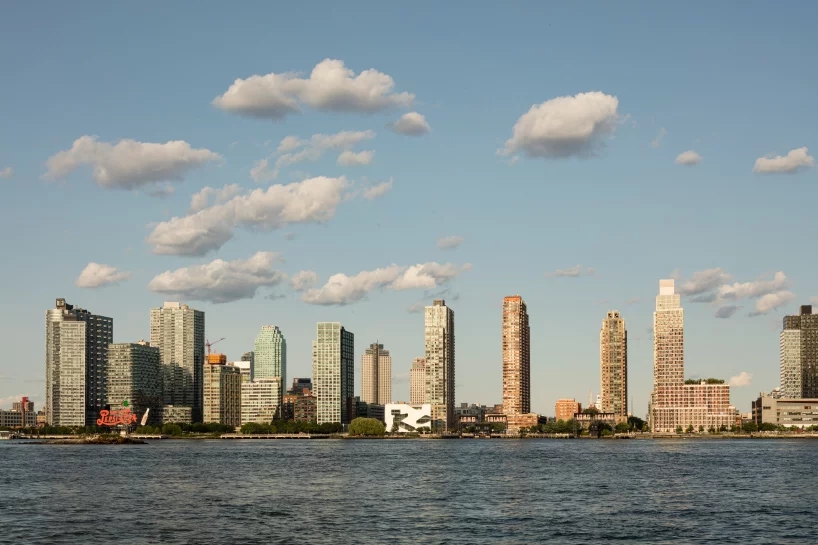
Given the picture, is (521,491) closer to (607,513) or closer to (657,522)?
(607,513)

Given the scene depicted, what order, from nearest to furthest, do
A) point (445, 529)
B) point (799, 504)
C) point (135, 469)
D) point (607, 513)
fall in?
point (445, 529)
point (607, 513)
point (799, 504)
point (135, 469)

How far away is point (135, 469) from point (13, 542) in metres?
94.8

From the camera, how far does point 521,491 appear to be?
11900cm

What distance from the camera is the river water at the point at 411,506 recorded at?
80.5m

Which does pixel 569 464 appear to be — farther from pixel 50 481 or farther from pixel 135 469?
pixel 50 481

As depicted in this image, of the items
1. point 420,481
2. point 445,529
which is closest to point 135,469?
point 420,481

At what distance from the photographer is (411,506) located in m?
102

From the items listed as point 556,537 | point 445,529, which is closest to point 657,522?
point 556,537

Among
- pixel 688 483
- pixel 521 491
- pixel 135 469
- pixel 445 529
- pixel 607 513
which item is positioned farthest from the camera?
pixel 135 469

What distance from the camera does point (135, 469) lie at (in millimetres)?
170750

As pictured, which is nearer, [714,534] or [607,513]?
[714,534]

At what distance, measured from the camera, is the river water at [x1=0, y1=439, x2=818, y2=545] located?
80.5 m

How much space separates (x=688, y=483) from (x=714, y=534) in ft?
175

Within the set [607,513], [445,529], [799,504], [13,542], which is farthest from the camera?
[799,504]
